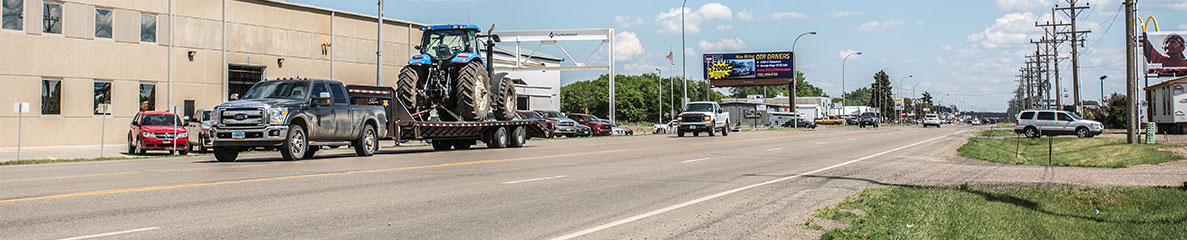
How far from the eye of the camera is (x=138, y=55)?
35.2 metres

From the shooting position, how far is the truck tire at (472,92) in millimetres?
23672

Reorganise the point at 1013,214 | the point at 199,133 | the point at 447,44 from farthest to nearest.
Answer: the point at 199,133 < the point at 447,44 < the point at 1013,214

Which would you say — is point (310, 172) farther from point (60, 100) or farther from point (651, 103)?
point (651, 103)

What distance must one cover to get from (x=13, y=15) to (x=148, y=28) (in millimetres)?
4735

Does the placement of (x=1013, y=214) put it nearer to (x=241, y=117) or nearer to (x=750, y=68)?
(x=241, y=117)

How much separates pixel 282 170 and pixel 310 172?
816mm

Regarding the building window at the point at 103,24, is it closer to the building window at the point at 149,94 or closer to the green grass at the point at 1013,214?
the building window at the point at 149,94

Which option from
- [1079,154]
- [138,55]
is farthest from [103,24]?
[1079,154]

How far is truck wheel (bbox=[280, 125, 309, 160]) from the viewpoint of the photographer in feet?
60.0

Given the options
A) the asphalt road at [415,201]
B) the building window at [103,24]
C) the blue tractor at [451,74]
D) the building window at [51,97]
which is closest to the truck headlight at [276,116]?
the asphalt road at [415,201]

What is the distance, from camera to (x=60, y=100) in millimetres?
33156

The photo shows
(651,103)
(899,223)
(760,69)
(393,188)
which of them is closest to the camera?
(899,223)

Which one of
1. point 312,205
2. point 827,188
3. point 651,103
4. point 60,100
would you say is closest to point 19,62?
point 60,100

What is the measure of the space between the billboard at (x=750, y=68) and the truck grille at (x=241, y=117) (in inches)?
2754
